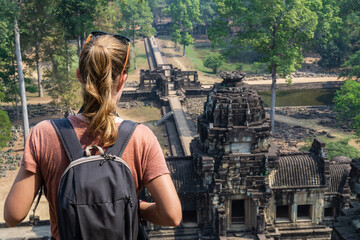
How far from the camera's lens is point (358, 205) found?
943 cm

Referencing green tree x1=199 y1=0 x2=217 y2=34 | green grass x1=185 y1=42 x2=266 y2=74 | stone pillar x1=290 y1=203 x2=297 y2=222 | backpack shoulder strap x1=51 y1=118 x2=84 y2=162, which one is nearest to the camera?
backpack shoulder strap x1=51 y1=118 x2=84 y2=162

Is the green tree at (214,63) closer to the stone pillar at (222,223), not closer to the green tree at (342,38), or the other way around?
the green tree at (342,38)

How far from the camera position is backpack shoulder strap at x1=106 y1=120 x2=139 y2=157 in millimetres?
2797

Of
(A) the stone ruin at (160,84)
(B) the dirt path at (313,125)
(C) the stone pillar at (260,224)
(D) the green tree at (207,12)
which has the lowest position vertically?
(B) the dirt path at (313,125)

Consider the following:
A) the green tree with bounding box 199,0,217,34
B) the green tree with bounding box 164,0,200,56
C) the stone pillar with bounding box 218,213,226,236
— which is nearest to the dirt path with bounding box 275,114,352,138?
the stone pillar with bounding box 218,213,226,236

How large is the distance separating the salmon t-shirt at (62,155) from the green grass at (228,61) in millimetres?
49732

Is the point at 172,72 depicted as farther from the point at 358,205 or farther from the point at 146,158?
the point at 146,158

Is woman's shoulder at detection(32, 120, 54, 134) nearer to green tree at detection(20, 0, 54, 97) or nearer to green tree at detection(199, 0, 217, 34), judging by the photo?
green tree at detection(20, 0, 54, 97)

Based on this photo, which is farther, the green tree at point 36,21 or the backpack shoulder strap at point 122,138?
the green tree at point 36,21

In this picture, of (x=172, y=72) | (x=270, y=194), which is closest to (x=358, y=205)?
(x=270, y=194)

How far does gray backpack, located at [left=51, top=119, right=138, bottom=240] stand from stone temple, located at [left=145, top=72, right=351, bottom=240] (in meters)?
11.7

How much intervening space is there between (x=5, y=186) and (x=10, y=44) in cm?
1247

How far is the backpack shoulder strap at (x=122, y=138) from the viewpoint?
110 inches

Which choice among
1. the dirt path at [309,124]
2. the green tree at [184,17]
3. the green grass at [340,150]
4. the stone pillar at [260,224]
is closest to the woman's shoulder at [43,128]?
the stone pillar at [260,224]
